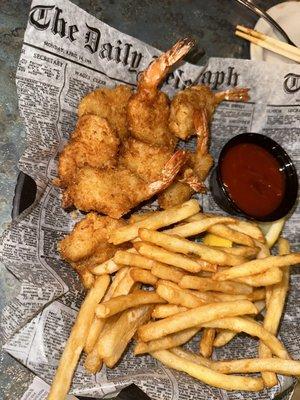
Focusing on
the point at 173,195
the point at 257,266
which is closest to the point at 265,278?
the point at 257,266

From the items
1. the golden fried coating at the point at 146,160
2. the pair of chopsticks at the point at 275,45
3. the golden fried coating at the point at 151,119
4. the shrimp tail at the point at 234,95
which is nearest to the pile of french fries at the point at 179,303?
the golden fried coating at the point at 146,160

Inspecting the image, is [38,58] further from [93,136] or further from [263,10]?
[263,10]

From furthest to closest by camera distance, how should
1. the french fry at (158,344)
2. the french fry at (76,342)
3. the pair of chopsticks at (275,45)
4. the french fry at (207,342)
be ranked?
the pair of chopsticks at (275,45) → the french fry at (207,342) → the french fry at (158,344) → the french fry at (76,342)

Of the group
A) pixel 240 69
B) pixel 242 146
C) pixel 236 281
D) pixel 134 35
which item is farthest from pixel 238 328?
pixel 134 35

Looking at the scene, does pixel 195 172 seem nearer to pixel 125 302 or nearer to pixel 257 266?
pixel 257 266

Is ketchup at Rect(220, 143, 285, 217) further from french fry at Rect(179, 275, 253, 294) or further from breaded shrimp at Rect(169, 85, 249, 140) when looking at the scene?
Result: french fry at Rect(179, 275, 253, 294)

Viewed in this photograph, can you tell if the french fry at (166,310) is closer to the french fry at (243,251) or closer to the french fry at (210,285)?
the french fry at (210,285)
